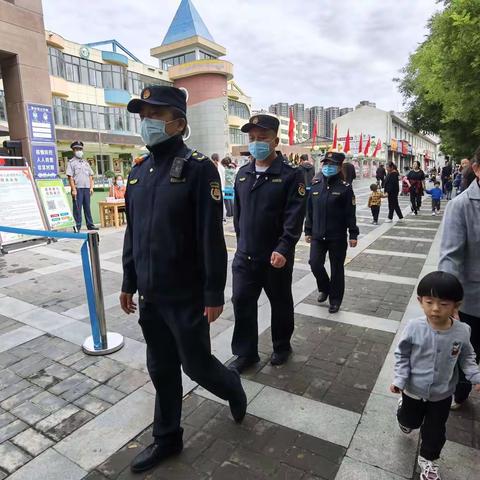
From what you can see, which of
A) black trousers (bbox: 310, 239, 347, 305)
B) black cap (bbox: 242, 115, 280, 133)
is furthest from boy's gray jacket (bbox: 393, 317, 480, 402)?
black trousers (bbox: 310, 239, 347, 305)

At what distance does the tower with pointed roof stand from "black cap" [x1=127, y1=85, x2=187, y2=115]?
41.2 m

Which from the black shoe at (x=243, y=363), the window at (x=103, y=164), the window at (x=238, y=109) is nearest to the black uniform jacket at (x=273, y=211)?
the black shoe at (x=243, y=363)

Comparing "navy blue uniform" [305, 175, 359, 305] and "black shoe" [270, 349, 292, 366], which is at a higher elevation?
"navy blue uniform" [305, 175, 359, 305]

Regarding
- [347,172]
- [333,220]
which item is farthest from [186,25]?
[333,220]

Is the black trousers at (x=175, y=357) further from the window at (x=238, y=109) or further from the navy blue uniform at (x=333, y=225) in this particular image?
the window at (x=238, y=109)

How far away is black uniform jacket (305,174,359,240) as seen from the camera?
14.9ft

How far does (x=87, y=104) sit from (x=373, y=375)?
3950 cm

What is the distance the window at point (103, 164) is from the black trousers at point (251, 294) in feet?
124

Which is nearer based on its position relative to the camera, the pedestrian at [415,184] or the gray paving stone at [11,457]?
the gray paving stone at [11,457]

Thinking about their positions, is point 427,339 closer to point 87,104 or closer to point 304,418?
point 304,418

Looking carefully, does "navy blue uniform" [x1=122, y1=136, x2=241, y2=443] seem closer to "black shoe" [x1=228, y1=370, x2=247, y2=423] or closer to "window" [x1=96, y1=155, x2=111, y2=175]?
"black shoe" [x1=228, y1=370, x2=247, y2=423]

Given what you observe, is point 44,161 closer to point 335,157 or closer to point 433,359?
point 335,157

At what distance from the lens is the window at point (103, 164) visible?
38847mm

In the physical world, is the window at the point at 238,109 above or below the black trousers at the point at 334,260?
above
